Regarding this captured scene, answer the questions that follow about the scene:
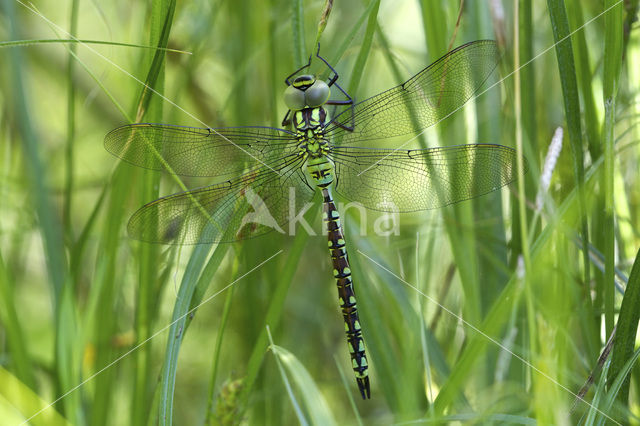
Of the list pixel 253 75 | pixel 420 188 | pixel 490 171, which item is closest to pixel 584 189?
pixel 490 171

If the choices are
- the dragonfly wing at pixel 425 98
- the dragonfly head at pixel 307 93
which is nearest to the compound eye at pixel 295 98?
the dragonfly head at pixel 307 93

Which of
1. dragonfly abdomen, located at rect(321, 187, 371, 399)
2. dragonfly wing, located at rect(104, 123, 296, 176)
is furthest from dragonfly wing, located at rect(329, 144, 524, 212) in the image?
dragonfly wing, located at rect(104, 123, 296, 176)

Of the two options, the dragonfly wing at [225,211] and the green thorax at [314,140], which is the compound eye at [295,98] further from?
the dragonfly wing at [225,211]

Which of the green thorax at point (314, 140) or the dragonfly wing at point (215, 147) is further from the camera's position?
the green thorax at point (314, 140)

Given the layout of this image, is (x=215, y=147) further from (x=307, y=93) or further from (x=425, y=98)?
(x=425, y=98)

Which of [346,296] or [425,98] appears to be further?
[346,296]

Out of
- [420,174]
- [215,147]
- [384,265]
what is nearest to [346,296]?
[384,265]
